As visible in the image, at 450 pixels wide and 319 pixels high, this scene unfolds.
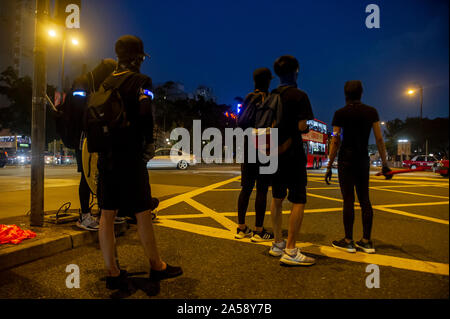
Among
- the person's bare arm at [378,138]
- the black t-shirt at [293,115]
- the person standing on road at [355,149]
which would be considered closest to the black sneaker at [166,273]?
the black t-shirt at [293,115]

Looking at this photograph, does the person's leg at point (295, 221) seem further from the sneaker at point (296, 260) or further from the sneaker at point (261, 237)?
the sneaker at point (261, 237)

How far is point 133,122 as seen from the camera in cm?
211

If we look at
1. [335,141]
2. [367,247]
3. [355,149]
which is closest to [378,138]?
[355,149]

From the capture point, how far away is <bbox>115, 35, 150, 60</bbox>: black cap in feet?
7.32

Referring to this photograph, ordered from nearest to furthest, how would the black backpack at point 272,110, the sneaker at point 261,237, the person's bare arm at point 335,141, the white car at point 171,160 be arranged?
the black backpack at point 272,110 → the person's bare arm at point 335,141 → the sneaker at point 261,237 → the white car at point 171,160

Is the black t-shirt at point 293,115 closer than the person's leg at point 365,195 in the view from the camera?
Yes

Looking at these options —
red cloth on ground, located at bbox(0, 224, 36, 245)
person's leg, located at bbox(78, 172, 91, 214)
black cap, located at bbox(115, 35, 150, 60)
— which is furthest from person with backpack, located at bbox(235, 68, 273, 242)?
red cloth on ground, located at bbox(0, 224, 36, 245)

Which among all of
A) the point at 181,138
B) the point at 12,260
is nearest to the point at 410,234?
the point at 12,260

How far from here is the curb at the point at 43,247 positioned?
2564 millimetres

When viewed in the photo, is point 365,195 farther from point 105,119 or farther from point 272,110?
point 105,119

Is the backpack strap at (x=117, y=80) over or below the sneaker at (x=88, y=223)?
over

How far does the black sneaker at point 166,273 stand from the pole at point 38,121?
80.5 inches
